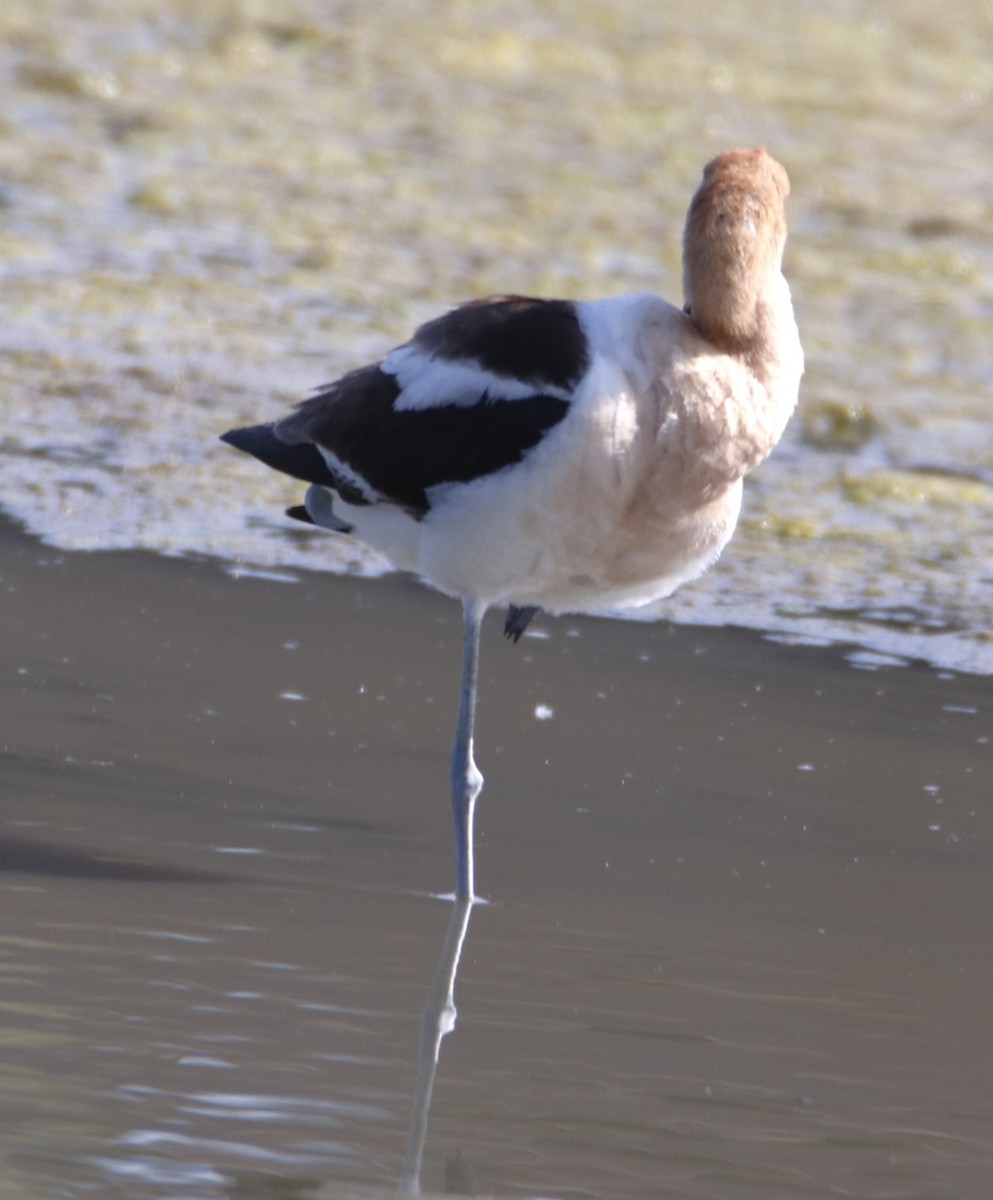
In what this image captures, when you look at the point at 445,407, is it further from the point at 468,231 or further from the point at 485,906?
the point at 468,231

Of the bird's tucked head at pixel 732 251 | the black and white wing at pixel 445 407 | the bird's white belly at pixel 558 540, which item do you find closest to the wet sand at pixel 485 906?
the bird's white belly at pixel 558 540

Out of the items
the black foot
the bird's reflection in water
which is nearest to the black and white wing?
the black foot

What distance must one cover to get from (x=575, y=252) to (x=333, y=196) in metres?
1.16

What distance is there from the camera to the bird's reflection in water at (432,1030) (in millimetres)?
2695

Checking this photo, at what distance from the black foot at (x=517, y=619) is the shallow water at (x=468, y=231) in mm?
1033

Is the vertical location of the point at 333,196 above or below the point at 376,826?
above

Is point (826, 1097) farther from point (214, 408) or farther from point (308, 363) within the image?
point (308, 363)

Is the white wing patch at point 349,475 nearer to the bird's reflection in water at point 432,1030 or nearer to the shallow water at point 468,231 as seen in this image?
the bird's reflection in water at point 432,1030

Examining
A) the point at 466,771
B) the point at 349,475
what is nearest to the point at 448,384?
the point at 349,475

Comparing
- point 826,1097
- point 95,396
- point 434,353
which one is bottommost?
point 826,1097

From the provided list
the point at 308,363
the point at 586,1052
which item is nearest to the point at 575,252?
the point at 308,363

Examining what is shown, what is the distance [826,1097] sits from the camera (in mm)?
3014

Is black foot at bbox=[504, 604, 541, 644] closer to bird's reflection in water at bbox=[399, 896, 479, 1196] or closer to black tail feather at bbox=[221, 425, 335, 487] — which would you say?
black tail feather at bbox=[221, 425, 335, 487]

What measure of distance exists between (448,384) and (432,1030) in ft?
4.03
